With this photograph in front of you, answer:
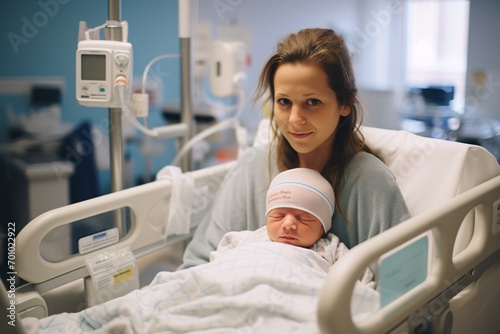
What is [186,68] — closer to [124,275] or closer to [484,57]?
[124,275]

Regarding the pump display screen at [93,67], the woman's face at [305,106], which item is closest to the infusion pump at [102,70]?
the pump display screen at [93,67]

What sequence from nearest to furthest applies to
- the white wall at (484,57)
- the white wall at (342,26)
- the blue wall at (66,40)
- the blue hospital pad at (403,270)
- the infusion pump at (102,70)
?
1. the blue hospital pad at (403,270)
2. the infusion pump at (102,70)
3. the blue wall at (66,40)
4. the white wall at (484,57)
5. the white wall at (342,26)

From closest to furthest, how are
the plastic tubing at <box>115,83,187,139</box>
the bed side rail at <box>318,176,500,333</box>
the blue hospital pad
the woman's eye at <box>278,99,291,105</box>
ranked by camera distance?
the bed side rail at <box>318,176,500,333</box> < the blue hospital pad < the woman's eye at <box>278,99,291,105</box> < the plastic tubing at <box>115,83,187,139</box>

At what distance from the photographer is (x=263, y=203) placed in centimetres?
194

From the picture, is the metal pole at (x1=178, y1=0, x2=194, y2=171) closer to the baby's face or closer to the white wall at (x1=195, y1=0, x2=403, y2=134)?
the baby's face

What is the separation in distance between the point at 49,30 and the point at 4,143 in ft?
2.89

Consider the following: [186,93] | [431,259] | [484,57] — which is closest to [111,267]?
[186,93]

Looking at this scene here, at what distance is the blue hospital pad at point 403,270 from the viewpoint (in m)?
1.28

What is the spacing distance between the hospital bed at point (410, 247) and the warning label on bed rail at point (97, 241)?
2 centimetres

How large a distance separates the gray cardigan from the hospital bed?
0.13m

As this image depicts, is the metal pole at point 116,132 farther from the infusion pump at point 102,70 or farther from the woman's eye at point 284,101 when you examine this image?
the woman's eye at point 284,101

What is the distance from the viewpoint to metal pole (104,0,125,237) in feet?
6.31

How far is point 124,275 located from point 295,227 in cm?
65

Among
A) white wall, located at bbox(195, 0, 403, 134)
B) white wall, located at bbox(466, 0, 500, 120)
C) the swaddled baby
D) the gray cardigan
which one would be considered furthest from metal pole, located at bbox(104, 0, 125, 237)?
white wall, located at bbox(466, 0, 500, 120)
